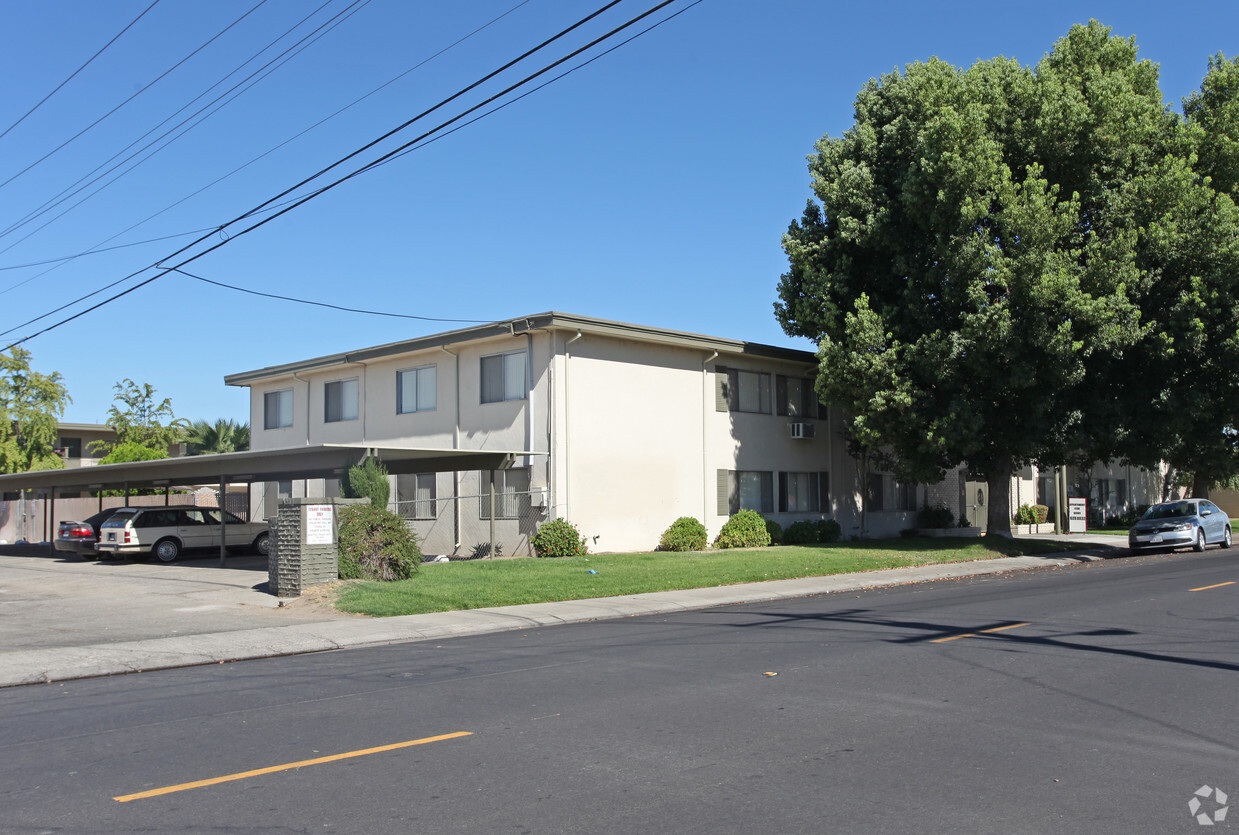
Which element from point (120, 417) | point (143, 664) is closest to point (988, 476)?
point (143, 664)

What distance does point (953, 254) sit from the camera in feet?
84.6

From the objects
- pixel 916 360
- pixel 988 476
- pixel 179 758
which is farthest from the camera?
pixel 988 476

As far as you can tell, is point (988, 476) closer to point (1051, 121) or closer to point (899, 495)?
point (899, 495)

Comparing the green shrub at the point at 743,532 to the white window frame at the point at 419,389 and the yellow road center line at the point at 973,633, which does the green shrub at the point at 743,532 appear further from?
the yellow road center line at the point at 973,633

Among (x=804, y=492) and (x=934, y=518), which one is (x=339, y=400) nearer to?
(x=804, y=492)

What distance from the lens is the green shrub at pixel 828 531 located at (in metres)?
31.6

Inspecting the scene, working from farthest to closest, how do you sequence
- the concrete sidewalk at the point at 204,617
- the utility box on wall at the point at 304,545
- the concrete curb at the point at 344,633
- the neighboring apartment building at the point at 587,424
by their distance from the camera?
the neighboring apartment building at the point at 587,424 < the utility box on wall at the point at 304,545 < the concrete sidewalk at the point at 204,617 < the concrete curb at the point at 344,633

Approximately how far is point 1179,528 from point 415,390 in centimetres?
2279

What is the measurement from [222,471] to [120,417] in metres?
41.1

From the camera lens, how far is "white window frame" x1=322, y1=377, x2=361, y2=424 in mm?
32500

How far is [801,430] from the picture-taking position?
32406 mm

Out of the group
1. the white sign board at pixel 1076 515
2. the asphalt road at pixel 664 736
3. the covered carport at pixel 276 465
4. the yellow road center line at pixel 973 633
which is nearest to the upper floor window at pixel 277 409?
the covered carport at pixel 276 465

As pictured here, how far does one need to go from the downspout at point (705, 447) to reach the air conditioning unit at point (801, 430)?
386cm

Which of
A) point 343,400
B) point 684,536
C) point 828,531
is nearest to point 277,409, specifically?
point 343,400
